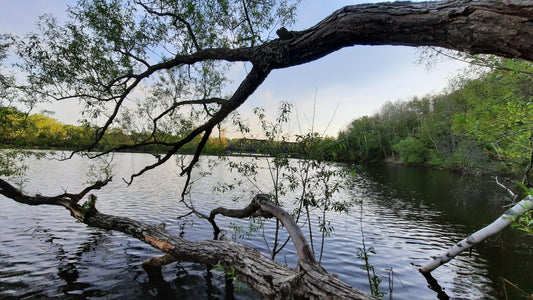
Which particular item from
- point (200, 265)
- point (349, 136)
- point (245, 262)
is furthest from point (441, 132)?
point (245, 262)

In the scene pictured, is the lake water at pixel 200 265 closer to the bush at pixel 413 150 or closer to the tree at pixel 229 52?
the tree at pixel 229 52

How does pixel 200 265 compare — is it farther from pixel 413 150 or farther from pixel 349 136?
pixel 413 150

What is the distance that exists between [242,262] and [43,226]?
11478 mm

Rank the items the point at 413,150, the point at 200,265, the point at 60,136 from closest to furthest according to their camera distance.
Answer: the point at 60,136 < the point at 200,265 < the point at 413,150

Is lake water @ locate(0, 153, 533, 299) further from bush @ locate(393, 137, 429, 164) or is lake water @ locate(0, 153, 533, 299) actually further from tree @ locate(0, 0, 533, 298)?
bush @ locate(393, 137, 429, 164)

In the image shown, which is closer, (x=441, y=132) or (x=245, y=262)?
(x=245, y=262)

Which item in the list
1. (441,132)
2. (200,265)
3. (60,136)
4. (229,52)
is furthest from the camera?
(441,132)

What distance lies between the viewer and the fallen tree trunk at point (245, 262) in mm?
2861

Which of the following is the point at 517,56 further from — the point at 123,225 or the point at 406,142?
the point at 406,142

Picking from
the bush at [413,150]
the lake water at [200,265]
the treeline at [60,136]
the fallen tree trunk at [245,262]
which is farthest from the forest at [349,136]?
the bush at [413,150]

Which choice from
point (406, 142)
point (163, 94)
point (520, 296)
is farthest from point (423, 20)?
point (406, 142)

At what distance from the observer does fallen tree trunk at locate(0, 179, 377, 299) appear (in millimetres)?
2861

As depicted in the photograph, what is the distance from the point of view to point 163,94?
26.2 ft

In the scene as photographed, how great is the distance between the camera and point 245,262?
12.9ft
